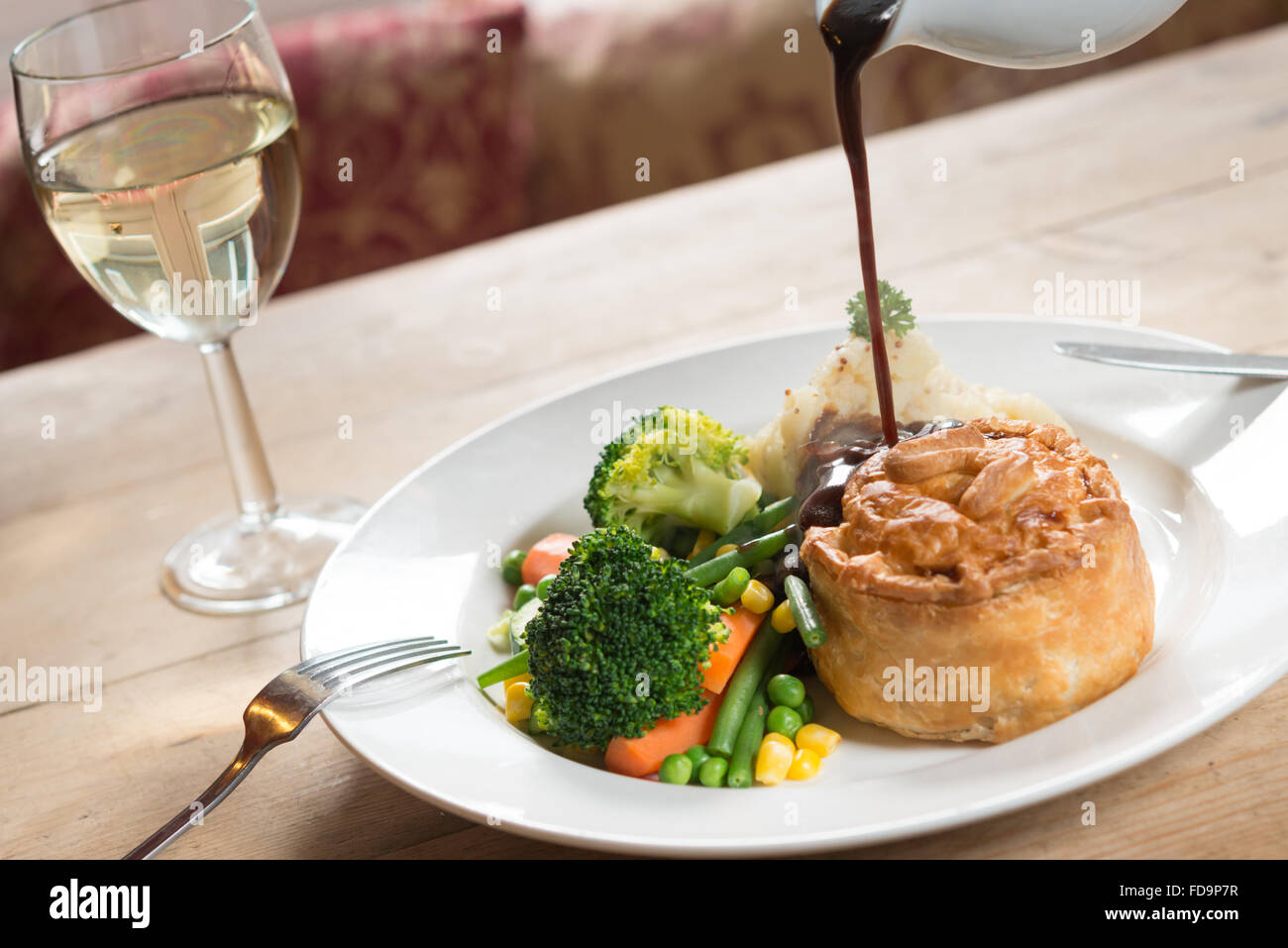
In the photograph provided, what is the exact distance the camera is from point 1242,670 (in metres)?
1.87

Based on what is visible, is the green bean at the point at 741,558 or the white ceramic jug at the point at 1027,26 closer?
the white ceramic jug at the point at 1027,26

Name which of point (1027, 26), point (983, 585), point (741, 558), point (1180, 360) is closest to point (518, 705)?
point (741, 558)

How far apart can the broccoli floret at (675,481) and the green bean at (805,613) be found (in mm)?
437

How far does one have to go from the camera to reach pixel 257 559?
10.2 feet

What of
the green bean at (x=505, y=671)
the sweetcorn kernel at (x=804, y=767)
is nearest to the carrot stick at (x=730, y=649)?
the sweetcorn kernel at (x=804, y=767)

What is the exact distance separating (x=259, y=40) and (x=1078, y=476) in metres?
2.03

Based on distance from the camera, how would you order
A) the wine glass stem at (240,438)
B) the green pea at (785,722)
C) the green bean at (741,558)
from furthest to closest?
the wine glass stem at (240,438)
the green bean at (741,558)
the green pea at (785,722)

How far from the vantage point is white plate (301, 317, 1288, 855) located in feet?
5.93

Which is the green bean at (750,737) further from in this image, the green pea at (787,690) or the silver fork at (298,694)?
the silver fork at (298,694)

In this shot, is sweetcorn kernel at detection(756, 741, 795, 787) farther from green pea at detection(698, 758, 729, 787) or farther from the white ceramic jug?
the white ceramic jug

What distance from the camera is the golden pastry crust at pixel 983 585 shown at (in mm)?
2035

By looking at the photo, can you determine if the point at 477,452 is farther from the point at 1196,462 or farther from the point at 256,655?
the point at 1196,462

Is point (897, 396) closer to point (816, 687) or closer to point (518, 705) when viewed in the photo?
point (816, 687)

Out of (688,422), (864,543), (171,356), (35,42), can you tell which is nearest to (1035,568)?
(864,543)
